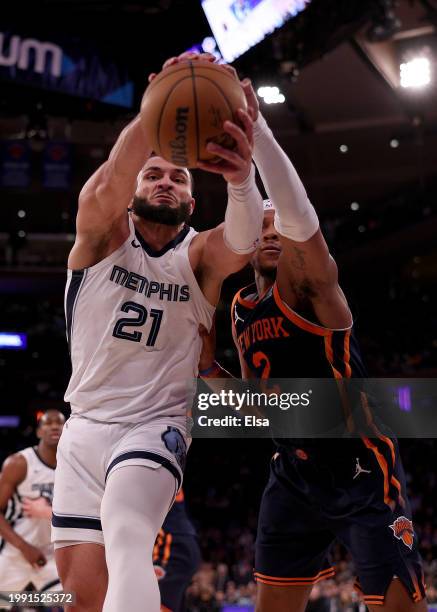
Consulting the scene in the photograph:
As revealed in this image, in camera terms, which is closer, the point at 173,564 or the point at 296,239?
the point at 296,239

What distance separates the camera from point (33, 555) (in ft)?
20.2

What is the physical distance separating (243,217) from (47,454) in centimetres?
451

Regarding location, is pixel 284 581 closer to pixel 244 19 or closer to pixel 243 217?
pixel 243 217

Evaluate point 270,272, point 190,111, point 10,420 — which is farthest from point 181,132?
point 10,420

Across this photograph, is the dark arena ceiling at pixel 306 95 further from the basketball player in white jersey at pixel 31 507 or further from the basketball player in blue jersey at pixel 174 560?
the basketball player in blue jersey at pixel 174 560

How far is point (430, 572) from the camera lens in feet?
34.2

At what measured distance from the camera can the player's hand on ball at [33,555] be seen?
6137mm

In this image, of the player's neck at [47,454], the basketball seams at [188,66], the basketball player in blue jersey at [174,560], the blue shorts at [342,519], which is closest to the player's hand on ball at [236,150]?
the basketball seams at [188,66]

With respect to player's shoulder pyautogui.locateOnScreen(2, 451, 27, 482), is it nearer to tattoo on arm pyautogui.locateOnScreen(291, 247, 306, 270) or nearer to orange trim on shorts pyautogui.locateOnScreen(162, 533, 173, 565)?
orange trim on shorts pyautogui.locateOnScreen(162, 533, 173, 565)

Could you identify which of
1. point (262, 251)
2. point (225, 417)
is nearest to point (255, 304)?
point (262, 251)

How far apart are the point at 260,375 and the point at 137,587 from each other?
1251mm

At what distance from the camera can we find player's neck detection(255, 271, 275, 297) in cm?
345

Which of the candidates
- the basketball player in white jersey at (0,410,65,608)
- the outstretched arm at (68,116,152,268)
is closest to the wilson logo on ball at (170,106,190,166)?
the outstretched arm at (68,116,152,268)

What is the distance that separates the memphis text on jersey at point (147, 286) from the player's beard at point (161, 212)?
0.28 m
